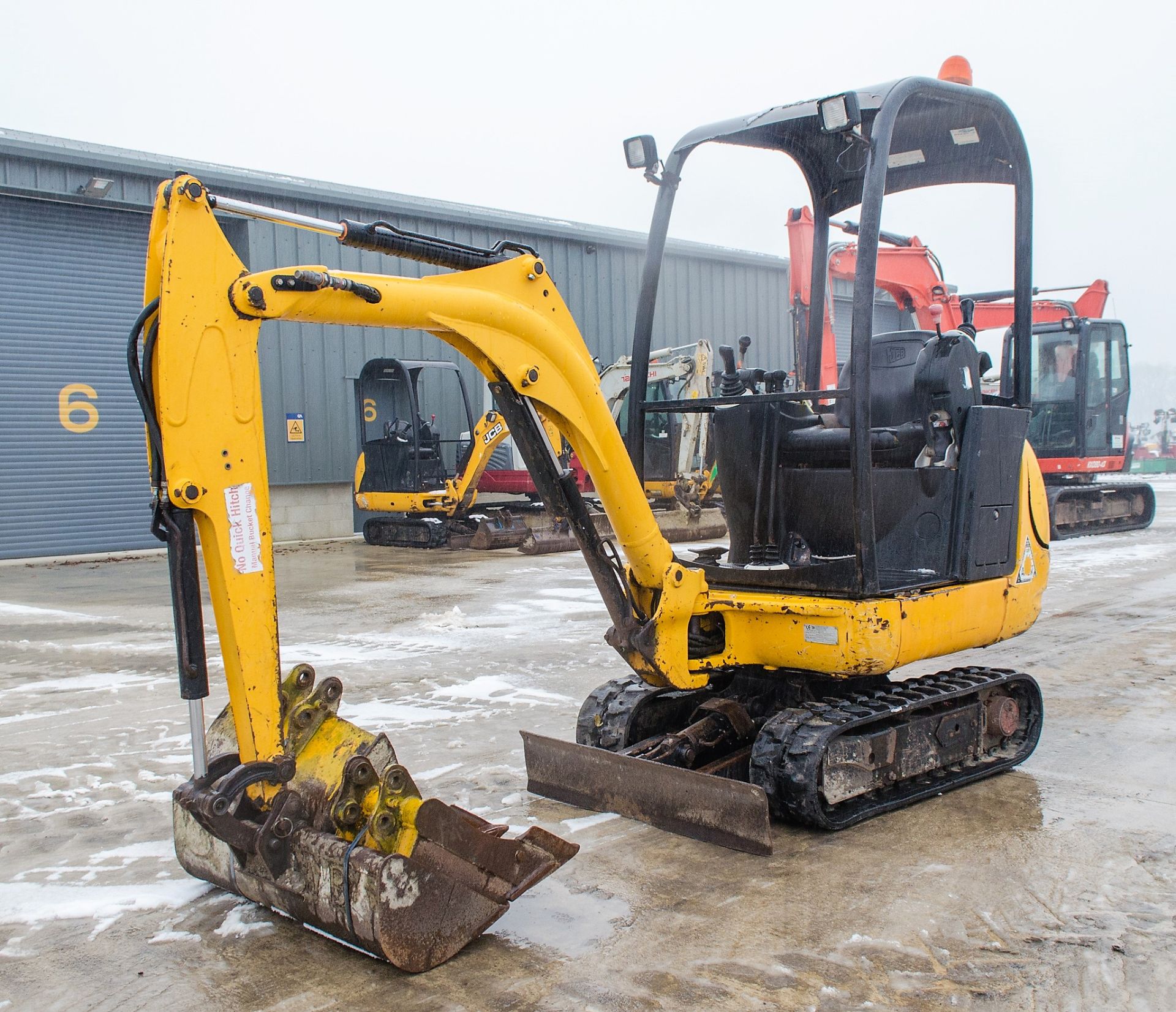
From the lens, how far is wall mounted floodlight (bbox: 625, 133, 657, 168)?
16.0 ft

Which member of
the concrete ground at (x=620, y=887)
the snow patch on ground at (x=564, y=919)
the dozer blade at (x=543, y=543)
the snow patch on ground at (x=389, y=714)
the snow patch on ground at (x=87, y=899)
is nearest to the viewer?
the concrete ground at (x=620, y=887)

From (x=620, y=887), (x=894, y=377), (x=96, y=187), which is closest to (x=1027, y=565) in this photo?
(x=894, y=377)

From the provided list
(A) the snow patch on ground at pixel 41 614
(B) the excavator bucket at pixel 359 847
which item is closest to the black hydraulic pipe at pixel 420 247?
(B) the excavator bucket at pixel 359 847

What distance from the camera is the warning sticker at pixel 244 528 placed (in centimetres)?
321

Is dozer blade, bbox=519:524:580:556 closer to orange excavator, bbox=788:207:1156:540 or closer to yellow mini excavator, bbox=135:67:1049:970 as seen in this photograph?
orange excavator, bbox=788:207:1156:540

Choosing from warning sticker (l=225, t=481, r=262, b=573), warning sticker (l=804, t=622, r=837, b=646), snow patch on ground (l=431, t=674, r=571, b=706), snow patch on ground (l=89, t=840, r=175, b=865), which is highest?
warning sticker (l=225, t=481, r=262, b=573)

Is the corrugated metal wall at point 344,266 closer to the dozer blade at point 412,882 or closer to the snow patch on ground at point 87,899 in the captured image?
the snow patch on ground at point 87,899

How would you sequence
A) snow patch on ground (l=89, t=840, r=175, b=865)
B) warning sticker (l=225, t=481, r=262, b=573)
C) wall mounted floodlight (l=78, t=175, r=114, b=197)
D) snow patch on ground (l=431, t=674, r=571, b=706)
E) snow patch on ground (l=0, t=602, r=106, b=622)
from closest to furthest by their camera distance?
1. warning sticker (l=225, t=481, r=262, b=573)
2. snow patch on ground (l=89, t=840, r=175, b=865)
3. snow patch on ground (l=431, t=674, r=571, b=706)
4. snow patch on ground (l=0, t=602, r=106, b=622)
5. wall mounted floodlight (l=78, t=175, r=114, b=197)

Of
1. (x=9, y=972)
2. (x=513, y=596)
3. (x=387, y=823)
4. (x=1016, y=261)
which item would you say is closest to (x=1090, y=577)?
(x=513, y=596)

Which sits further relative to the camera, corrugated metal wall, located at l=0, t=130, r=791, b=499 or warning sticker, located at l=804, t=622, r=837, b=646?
corrugated metal wall, located at l=0, t=130, r=791, b=499

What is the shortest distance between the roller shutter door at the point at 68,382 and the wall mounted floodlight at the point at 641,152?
12.5 m

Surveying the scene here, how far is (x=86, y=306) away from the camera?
15.8 m

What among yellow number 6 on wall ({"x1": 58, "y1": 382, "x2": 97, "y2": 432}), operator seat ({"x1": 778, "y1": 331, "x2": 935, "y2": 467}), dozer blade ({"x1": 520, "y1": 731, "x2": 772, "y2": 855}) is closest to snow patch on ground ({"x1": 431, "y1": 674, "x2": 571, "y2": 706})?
dozer blade ({"x1": 520, "y1": 731, "x2": 772, "y2": 855})

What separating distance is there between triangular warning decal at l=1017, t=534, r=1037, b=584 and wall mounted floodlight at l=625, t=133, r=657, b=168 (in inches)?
94.8
